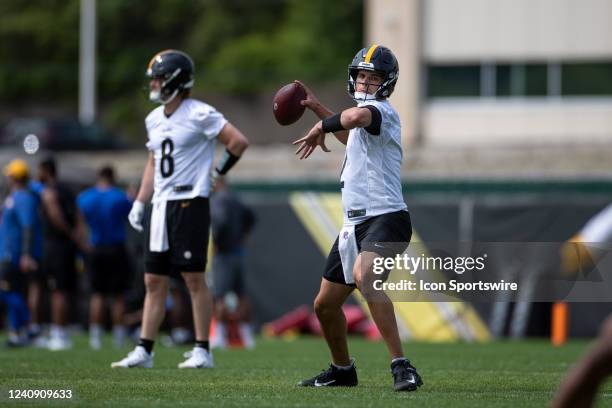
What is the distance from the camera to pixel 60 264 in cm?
1414

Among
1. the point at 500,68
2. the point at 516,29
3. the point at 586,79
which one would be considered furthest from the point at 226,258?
the point at 586,79

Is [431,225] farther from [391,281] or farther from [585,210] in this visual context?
[391,281]

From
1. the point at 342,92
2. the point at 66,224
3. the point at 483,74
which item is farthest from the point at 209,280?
the point at 342,92

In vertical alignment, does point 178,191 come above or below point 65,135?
above

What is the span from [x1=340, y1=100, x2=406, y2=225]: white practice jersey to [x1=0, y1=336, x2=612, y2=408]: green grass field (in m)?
1.05

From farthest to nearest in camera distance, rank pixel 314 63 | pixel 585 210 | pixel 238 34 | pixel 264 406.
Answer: pixel 238 34 → pixel 314 63 → pixel 585 210 → pixel 264 406

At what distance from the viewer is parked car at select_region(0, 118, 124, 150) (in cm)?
3294

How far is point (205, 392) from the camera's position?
702 cm

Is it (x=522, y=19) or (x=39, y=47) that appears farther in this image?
(x=39, y=47)

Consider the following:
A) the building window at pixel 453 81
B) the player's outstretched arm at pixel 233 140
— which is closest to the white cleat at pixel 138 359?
the player's outstretched arm at pixel 233 140

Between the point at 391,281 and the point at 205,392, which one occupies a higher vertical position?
the point at 391,281

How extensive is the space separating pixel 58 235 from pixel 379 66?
7982 millimetres

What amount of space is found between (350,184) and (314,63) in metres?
41.0

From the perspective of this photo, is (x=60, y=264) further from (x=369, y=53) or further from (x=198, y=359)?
(x=369, y=53)
